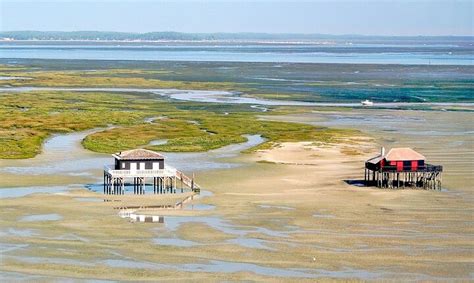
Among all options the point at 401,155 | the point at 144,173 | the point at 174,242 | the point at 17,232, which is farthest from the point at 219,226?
the point at 401,155

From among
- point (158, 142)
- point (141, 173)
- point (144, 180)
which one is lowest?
point (158, 142)

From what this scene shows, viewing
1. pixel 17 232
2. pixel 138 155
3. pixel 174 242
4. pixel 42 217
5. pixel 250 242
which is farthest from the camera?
pixel 138 155

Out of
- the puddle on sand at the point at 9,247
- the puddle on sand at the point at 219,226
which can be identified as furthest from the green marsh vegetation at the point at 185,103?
the puddle on sand at the point at 9,247

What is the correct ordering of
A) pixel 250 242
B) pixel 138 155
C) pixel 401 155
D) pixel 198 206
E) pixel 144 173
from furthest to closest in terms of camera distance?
pixel 401 155 < pixel 138 155 < pixel 144 173 < pixel 198 206 < pixel 250 242

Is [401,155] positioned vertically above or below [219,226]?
above

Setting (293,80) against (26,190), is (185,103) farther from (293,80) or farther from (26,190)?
(26,190)

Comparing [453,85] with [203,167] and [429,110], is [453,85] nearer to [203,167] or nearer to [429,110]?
[429,110]
